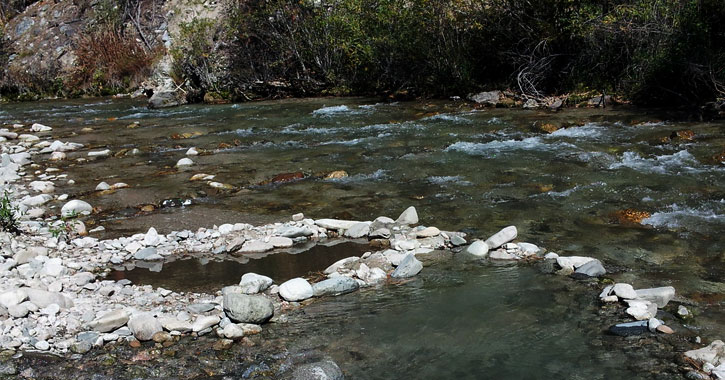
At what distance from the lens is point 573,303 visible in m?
4.12

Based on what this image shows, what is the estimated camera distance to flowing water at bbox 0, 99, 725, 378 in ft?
12.4

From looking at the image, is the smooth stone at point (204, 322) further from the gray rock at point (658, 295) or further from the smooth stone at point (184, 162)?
the smooth stone at point (184, 162)

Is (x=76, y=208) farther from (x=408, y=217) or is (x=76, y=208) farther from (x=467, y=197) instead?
(x=467, y=197)

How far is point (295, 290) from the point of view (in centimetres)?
439

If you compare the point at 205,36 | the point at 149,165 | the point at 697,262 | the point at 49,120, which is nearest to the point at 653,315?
the point at 697,262

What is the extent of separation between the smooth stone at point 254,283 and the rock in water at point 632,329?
2489 millimetres

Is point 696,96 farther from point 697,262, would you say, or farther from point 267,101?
point 267,101

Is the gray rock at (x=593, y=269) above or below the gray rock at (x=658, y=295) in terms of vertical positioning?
below

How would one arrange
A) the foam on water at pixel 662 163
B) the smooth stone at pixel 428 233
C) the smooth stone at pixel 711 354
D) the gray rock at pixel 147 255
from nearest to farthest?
the smooth stone at pixel 711 354 → the gray rock at pixel 147 255 → the smooth stone at pixel 428 233 → the foam on water at pixel 662 163

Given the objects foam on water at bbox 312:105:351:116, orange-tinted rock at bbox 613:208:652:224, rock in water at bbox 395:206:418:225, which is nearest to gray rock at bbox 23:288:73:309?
rock in water at bbox 395:206:418:225

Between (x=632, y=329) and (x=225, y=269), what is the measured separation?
3.19 m

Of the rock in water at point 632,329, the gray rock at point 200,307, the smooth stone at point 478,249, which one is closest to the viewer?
the rock in water at point 632,329

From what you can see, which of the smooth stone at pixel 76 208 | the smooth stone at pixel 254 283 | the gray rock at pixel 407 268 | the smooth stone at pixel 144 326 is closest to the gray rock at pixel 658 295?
the gray rock at pixel 407 268

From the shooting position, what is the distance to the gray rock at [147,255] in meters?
5.30
